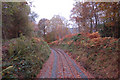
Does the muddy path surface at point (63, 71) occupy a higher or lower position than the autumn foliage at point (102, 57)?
lower

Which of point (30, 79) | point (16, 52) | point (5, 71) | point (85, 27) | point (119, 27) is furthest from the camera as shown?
point (85, 27)

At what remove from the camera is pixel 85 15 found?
14023 millimetres

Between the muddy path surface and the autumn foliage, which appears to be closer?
the autumn foliage

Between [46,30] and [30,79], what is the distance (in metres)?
30.7

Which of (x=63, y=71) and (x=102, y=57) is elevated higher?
(x=102, y=57)

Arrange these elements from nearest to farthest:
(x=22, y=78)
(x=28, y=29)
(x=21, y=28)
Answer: (x=22, y=78) → (x=21, y=28) → (x=28, y=29)

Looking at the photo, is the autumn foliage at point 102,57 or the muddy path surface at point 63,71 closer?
the autumn foliage at point 102,57

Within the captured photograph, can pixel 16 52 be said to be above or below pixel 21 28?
below

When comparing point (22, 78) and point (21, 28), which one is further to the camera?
point (21, 28)

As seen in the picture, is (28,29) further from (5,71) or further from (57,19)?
(57,19)

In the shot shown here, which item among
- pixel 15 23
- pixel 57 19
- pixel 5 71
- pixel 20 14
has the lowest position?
pixel 5 71

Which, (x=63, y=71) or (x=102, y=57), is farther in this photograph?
A: (x=102, y=57)

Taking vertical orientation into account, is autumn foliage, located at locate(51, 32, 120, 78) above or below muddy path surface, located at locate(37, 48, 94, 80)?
above


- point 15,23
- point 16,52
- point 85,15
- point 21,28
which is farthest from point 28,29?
point 85,15
